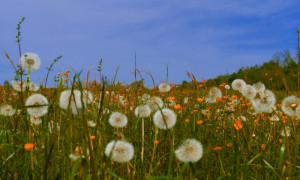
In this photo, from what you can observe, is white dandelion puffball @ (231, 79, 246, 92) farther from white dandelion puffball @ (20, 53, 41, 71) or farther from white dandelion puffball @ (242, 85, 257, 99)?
white dandelion puffball @ (20, 53, 41, 71)

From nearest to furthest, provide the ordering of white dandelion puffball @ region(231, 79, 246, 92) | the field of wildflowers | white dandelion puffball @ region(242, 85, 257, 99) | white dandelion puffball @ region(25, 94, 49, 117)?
the field of wildflowers → white dandelion puffball @ region(25, 94, 49, 117) → white dandelion puffball @ region(242, 85, 257, 99) → white dandelion puffball @ region(231, 79, 246, 92)

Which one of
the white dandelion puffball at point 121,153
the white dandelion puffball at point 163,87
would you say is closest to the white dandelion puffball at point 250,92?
the white dandelion puffball at point 163,87

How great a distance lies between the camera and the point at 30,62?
7.13 feet

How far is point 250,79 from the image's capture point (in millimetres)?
18797

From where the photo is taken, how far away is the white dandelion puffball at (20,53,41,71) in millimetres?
2166

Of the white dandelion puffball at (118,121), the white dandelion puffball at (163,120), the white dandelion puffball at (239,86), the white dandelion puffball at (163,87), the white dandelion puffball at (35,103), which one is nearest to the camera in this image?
the white dandelion puffball at (35,103)

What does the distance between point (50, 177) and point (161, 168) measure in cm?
109

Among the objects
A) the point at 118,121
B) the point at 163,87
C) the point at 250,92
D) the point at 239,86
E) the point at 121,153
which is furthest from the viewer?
the point at 163,87

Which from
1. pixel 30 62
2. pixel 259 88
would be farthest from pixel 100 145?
pixel 259 88

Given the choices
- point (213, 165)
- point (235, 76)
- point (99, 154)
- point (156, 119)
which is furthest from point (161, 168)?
point (235, 76)

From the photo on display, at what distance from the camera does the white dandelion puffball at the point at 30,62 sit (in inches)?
85.3

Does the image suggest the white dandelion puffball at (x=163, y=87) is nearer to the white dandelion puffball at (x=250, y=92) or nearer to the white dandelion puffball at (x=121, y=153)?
the white dandelion puffball at (x=250, y=92)

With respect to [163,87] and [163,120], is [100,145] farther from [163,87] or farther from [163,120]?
[163,87]

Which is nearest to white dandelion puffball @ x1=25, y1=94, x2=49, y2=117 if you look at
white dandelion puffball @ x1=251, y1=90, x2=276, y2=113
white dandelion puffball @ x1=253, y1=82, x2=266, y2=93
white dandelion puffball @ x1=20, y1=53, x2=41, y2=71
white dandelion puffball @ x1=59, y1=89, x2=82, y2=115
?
white dandelion puffball @ x1=59, y1=89, x2=82, y2=115
